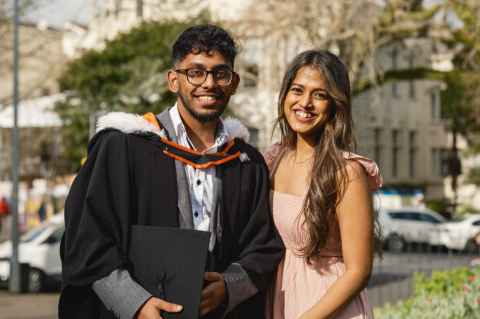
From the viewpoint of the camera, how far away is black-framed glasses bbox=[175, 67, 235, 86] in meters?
3.74

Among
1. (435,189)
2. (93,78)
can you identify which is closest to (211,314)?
(93,78)

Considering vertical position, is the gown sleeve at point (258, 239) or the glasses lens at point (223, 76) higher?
the glasses lens at point (223, 76)

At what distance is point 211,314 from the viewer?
3631 millimetres

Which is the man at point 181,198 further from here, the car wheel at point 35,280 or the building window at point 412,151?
the building window at point 412,151

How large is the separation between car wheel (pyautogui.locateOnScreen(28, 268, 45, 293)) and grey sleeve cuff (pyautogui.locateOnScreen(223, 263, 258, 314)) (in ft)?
47.4

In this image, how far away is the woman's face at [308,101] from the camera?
3.98m

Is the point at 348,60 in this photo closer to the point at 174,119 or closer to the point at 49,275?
the point at 49,275

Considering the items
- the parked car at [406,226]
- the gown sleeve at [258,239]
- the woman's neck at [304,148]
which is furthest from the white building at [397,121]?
the gown sleeve at [258,239]

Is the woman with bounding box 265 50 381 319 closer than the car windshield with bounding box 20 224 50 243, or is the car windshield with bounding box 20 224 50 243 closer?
the woman with bounding box 265 50 381 319

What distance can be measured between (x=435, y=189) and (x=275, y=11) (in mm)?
38273

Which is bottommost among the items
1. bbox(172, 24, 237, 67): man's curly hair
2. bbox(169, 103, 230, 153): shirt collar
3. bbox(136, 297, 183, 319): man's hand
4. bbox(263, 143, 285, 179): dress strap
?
bbox(136, 297, 183, 319): man's hand

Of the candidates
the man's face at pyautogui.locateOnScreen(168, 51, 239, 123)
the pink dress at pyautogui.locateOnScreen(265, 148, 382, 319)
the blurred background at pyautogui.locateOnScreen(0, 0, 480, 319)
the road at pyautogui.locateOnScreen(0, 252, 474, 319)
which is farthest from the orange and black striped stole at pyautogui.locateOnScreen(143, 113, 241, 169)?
the road at pyautogui.locateOnScreen(0, 252, 474, 319)

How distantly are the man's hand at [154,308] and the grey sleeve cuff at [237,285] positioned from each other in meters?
0.28

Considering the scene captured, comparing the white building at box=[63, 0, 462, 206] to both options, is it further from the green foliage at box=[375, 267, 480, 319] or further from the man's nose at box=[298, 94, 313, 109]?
the man's nose at box=[298, 94, 313, 109]
